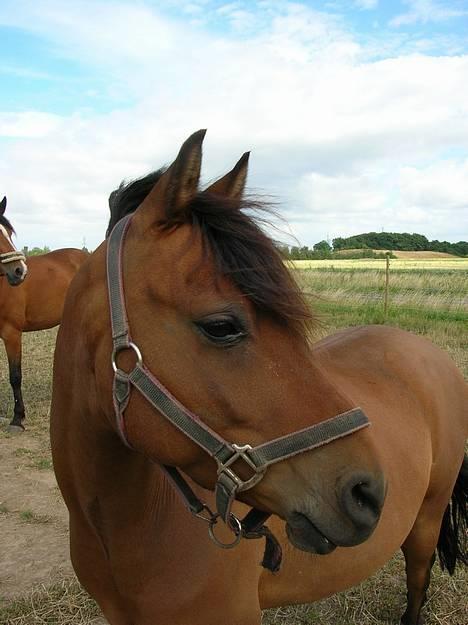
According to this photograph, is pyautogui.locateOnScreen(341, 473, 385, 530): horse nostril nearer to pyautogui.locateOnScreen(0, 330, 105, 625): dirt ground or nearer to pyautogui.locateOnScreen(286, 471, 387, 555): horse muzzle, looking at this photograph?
pyautogui.locateOnScreen(286, 471, 387, 555): horse muzzle

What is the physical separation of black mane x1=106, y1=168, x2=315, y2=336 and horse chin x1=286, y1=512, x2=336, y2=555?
1.65 ft

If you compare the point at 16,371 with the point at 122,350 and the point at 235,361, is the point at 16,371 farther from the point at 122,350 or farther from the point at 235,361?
the point at 235,361

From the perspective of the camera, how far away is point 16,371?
712 centimetres

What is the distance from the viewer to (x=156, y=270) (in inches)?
61.9

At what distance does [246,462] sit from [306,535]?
247mm

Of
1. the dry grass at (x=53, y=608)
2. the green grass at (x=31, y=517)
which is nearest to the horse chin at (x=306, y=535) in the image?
the dry grass at (x=53, y=608)

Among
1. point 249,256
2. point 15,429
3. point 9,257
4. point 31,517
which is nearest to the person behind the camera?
point 249,256

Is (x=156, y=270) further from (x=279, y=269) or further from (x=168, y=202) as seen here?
(x=279, y=269)

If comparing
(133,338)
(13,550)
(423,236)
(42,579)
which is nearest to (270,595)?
(133,338)

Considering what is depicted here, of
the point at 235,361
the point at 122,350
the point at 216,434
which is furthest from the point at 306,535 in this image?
the point at 122,350

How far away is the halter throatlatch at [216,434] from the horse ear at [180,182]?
21 centimetres

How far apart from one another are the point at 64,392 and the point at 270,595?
123 cm

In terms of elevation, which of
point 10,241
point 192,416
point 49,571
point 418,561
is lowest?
point 49,571

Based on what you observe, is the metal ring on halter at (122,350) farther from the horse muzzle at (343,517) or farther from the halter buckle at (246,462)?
the horse muzzle at (343,517)
